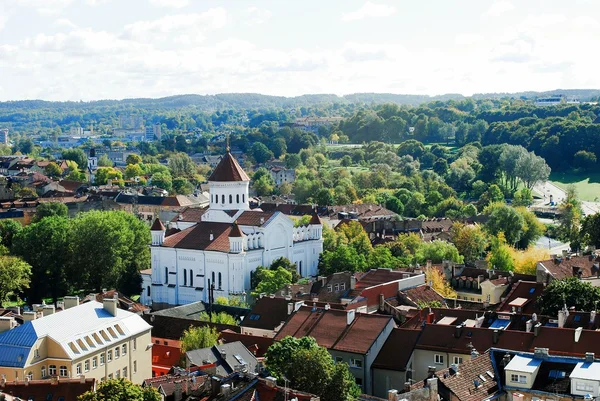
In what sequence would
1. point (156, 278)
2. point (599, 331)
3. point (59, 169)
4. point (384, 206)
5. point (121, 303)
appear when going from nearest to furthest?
point (599, 331) < point (121, 303) < point (156, 278) < point (384, 206) < point (59, 169)

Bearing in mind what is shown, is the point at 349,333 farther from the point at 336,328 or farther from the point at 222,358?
the point at 222,358

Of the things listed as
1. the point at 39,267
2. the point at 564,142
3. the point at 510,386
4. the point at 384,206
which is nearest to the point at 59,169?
the point at 384,206

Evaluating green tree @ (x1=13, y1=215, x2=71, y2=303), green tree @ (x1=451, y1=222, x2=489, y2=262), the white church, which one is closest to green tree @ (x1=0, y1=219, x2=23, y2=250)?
green tree @ (x1=13, y1=215, x2=71, y2=303)

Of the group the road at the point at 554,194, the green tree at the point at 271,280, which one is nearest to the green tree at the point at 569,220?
the road at the point at 554,194

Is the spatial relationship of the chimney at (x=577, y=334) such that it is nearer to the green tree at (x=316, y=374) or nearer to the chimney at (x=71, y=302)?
the green tree at (x=316, y=374)

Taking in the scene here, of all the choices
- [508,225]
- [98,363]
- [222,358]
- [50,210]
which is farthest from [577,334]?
[50,210]

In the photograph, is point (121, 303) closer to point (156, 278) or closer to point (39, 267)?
point (156, 278)
